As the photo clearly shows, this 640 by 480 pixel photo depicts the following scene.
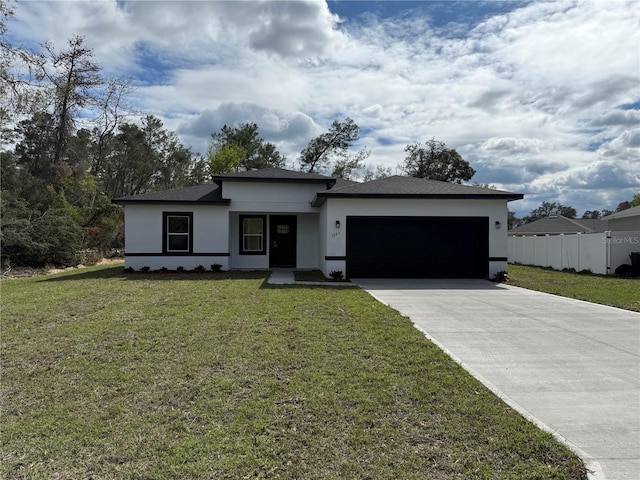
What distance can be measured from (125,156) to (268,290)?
29671 millimetres

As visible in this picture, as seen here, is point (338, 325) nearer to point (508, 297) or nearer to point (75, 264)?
point (508, 297)

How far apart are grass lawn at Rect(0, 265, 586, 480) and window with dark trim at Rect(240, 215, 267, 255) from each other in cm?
991

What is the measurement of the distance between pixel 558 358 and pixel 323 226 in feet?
33.0

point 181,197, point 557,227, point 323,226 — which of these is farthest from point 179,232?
point 557,227

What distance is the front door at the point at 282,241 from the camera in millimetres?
17047

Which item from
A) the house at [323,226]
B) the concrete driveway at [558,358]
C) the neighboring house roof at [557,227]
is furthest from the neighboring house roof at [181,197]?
the neighboring house roof at [557,227]

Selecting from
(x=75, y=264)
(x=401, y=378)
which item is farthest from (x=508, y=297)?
(x=75, y=264)

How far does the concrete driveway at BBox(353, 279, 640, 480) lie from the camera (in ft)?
10.9

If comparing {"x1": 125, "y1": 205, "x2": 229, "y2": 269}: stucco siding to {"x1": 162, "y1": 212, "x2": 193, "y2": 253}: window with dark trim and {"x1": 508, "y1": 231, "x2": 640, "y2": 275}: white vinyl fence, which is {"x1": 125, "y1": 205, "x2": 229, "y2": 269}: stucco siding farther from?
{"x1": 508, "y1": 231, "x2": 640, "y2": 275}: white vinyl fence

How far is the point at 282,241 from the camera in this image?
674 inches

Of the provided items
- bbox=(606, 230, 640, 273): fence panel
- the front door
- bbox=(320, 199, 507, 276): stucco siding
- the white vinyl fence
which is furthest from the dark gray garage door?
bbox=(606, 230, 640, 273): fence panel

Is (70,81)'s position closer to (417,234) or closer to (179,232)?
(179,232)

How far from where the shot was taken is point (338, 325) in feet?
22.1

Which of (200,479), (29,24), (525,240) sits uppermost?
(29,24)
